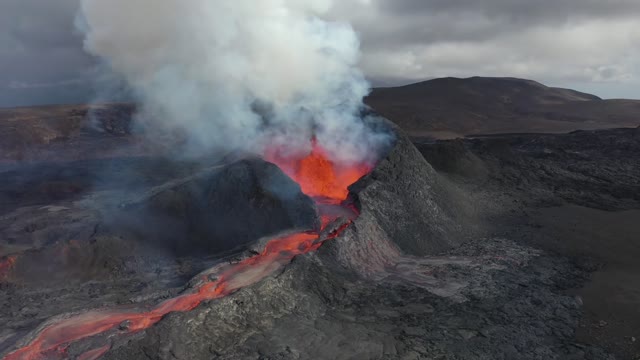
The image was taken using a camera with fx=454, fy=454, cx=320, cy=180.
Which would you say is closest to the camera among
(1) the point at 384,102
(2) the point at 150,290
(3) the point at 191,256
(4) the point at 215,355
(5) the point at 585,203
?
(4) the point at 215,355

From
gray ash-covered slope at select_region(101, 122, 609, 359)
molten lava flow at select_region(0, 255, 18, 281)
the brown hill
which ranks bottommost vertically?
gray ash-covered slope at select_region(101, 122, 609, 359)

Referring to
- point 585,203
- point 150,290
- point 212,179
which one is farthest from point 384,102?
point 150,290

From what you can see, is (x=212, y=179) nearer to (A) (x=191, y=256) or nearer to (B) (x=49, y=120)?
(A) (x=191, y=256)

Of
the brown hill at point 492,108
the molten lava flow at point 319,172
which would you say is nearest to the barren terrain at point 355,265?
the molten lava flow at point 319,172

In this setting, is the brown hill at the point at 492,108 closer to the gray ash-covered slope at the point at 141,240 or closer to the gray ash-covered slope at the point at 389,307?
the gray ash-covered slope at the point at 389,307

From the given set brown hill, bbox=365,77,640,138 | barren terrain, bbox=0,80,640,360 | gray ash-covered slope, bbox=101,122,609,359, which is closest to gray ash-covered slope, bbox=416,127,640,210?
barren terrain, bbox=0,80,640,360

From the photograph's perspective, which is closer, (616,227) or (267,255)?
(267,255)

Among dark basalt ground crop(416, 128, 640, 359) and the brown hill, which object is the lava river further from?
the brown hill
